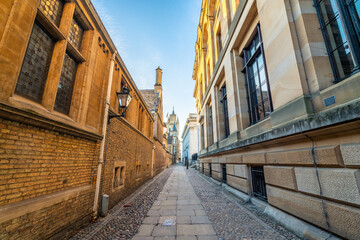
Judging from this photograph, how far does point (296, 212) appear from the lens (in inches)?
140

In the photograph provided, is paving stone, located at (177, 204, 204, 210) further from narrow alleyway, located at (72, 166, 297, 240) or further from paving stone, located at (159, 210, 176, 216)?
paving stone, located at (159, 210, 176, 216)

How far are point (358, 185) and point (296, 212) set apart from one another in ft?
5.32

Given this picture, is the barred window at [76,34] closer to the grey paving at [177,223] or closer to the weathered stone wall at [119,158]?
the weathered stone wall at [119,158]

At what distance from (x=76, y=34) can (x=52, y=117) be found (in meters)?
2.63

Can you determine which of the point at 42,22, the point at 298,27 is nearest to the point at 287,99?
the point at 298,27

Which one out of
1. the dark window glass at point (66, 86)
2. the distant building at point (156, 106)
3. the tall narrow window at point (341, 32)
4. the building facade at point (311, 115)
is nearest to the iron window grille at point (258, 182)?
the building facade at point (311, 115)

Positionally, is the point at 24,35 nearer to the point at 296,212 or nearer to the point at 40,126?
the point at 40,126

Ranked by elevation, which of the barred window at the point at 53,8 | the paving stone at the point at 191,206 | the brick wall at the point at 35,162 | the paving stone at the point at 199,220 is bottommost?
the paving stone at the point at 191,206

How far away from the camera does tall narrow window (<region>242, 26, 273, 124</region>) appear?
5914mm

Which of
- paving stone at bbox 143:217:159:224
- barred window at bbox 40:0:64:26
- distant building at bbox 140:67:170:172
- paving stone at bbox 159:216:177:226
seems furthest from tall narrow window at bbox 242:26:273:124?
distant building at bbox 140:67:170:172

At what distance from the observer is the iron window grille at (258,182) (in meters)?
5.52

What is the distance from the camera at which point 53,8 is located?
11.6ft

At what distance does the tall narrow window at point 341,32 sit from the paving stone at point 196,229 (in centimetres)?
450

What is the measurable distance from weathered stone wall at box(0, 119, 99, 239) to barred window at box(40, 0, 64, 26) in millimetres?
2542
